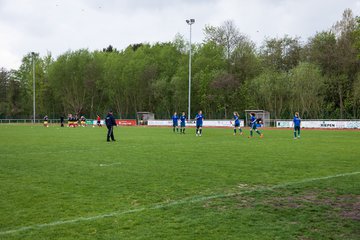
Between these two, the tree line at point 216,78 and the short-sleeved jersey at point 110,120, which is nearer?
the short-sleeved jersey at point 110,120

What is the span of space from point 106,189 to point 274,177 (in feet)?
14.5

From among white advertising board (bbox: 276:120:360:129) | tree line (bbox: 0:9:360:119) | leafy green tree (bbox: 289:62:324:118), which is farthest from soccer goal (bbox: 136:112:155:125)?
white advertising board (bbox: 276:120:360:129)

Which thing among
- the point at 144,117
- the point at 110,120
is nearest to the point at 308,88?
the point at 144,117

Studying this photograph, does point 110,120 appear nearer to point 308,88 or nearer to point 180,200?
point 180,200

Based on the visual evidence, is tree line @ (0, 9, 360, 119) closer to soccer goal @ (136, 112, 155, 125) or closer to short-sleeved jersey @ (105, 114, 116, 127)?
soccer goal @ (136, 112, 155, 125)

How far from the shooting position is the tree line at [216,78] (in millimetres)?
54094

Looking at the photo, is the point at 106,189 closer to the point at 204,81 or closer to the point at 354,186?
the point at 354,186

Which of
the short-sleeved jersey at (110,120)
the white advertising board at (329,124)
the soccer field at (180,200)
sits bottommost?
the soccer field at (180,200)

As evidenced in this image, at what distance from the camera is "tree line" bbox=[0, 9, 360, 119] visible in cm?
5409

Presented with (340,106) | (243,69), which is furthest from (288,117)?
(243,69)

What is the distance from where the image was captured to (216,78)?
62375 millimetres

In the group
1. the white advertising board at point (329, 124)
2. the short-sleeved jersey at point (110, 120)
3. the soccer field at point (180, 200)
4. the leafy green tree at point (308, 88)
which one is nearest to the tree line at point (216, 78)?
the leafy green tree at point (308, 88)

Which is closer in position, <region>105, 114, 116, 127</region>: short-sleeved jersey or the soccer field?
the soccer field

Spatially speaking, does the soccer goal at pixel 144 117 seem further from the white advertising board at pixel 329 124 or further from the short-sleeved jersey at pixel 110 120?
the short-sleeved jersey at pixel 110 120
